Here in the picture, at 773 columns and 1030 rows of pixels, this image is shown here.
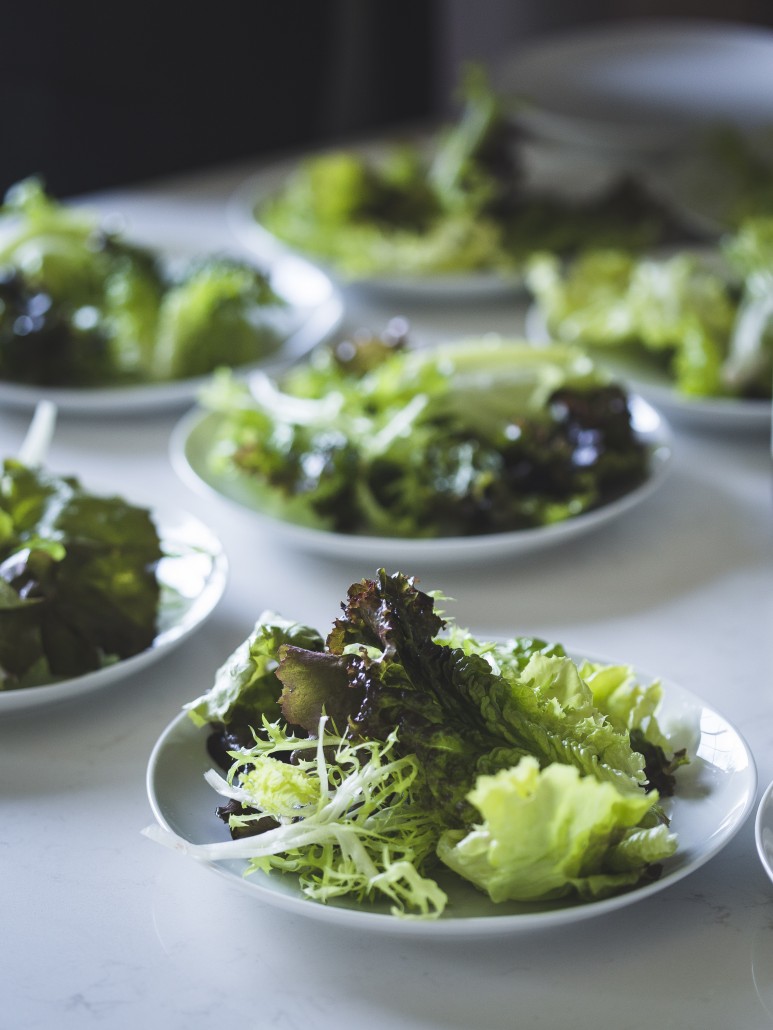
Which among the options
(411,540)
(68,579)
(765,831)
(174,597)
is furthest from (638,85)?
(765,831)

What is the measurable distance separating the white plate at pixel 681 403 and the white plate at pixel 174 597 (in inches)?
30.2

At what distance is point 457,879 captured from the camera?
928 mm

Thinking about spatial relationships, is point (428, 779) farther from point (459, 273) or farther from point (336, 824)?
point (459, 273)

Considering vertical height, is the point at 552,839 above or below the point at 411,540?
above

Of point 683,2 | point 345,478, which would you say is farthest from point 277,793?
point 683,2

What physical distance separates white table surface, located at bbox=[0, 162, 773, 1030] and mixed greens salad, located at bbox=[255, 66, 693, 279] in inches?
39.1

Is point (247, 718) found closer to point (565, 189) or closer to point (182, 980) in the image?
point (182, 980)

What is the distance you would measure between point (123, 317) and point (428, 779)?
4.48 ft

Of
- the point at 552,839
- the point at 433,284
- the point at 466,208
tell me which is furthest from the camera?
the point at 466,208

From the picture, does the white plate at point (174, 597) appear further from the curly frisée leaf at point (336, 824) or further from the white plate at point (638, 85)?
the white plate at point (638, 85)

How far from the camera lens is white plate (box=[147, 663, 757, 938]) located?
0.86m

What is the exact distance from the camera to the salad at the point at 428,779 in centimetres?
85

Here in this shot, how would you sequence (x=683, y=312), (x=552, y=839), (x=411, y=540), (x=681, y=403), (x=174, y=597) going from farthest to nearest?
(x=683, y=312) < (x=681, y=403) < (x=411, y=540) < (x=174, y=597) < (x=552, y=839)

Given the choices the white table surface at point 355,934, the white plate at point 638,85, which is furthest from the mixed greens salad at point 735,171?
the white table surface at point 355,934
